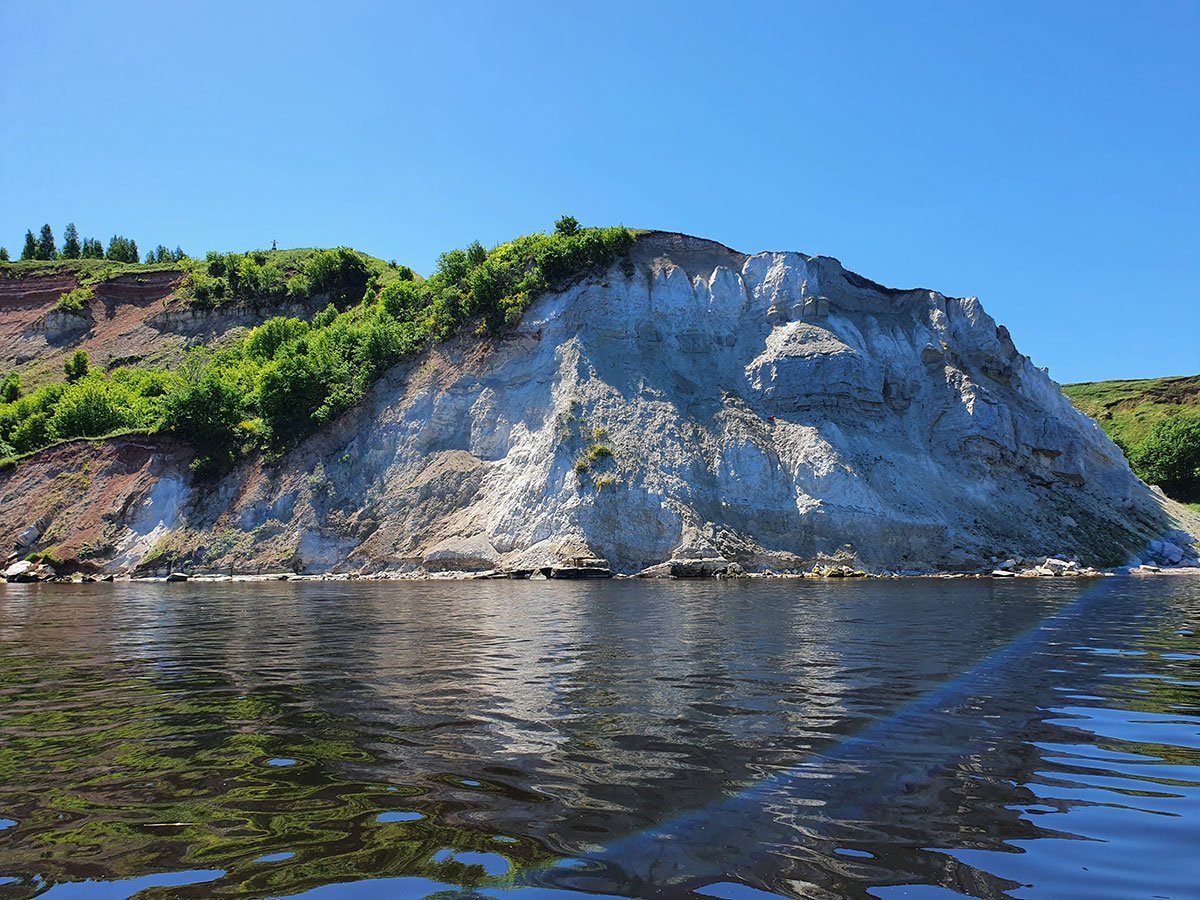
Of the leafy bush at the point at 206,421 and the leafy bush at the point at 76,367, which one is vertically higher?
the leafy bush at the point at 76,367

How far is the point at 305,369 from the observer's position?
5131 cm

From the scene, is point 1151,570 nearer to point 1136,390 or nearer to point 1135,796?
point 1135,796

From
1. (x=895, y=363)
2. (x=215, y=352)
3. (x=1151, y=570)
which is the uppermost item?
(x=215, y=352)

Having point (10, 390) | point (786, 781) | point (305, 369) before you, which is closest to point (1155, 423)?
point (305, 369)

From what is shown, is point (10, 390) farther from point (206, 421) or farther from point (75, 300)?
point (206, 421)

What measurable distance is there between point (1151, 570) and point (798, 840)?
159 ft

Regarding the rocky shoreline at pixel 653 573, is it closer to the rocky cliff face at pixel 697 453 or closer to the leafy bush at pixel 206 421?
the rocky cliff face at pixel 697 453

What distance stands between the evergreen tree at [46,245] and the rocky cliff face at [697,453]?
81565mm

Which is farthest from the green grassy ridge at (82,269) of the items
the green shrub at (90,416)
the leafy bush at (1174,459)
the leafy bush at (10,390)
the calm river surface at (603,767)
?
the leafy bush at (1174,459)

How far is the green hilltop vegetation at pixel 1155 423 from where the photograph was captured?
76000 mm

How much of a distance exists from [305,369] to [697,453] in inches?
1062

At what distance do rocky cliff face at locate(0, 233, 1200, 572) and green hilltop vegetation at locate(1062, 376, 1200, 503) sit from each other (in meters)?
29.3

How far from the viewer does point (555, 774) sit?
20.9 ft

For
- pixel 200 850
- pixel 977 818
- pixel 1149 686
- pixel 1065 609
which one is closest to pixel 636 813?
pixel 977 818
